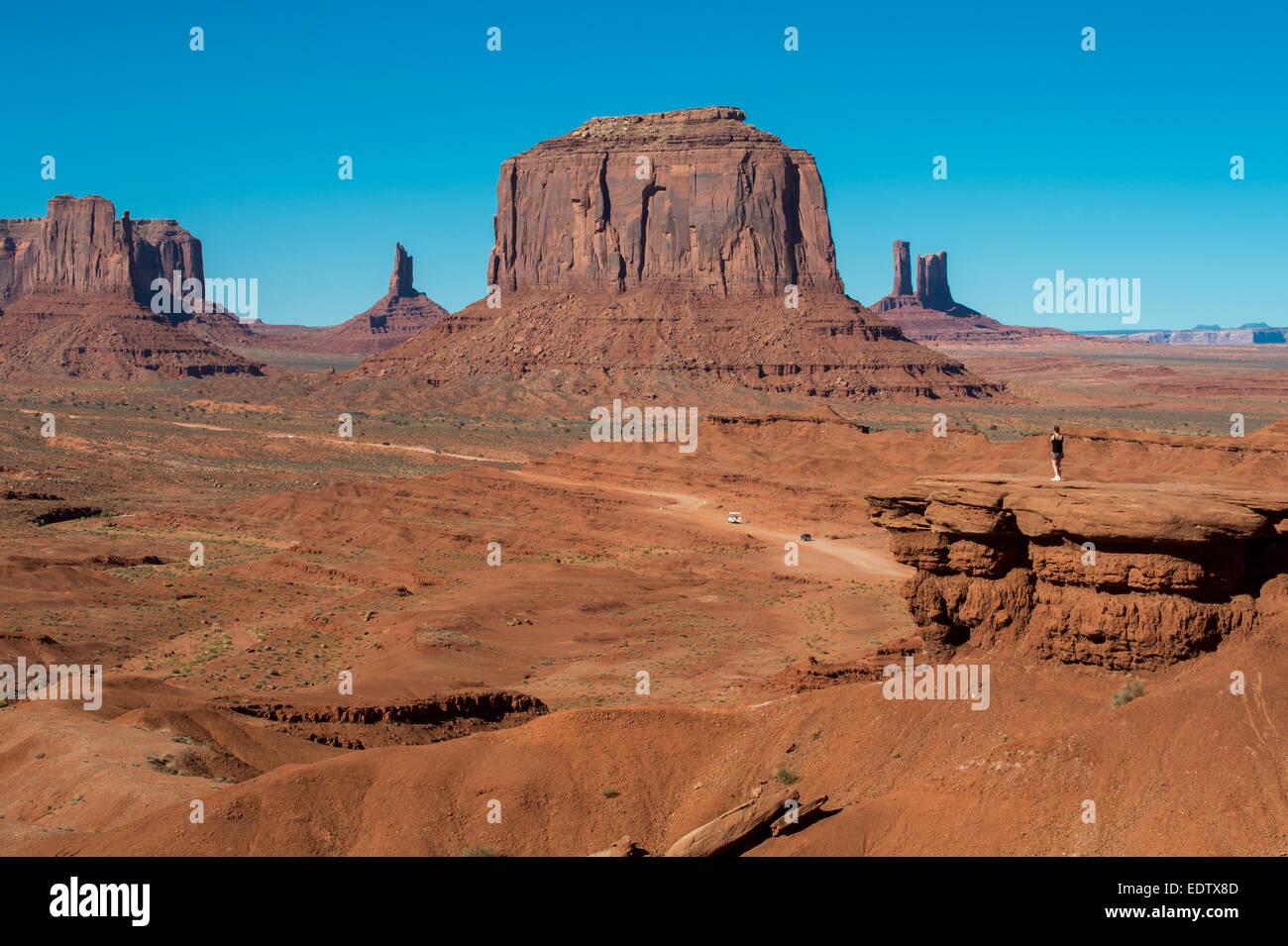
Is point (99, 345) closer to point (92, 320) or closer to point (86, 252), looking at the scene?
point (92, 320)

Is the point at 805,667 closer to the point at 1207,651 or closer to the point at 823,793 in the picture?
the point at 823,793

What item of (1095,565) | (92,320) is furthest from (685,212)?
(1095,565)

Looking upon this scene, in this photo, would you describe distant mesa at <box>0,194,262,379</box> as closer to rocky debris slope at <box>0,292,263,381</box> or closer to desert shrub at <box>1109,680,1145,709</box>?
rocky debris slope at <box>0,292,263,381</box>

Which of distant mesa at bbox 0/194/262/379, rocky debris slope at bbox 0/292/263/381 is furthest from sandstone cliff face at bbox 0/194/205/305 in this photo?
rocky debris slope at bbox 0/292/263/381

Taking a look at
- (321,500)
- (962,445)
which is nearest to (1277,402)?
(962,445)

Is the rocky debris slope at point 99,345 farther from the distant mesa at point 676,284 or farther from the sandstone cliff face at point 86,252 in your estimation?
the distant mesa at point 676,284
